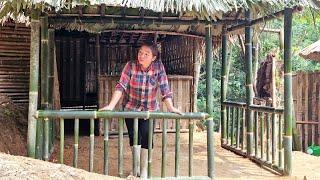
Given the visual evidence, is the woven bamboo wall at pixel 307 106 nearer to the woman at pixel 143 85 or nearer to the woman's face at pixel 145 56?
the woman at pixel 143 85

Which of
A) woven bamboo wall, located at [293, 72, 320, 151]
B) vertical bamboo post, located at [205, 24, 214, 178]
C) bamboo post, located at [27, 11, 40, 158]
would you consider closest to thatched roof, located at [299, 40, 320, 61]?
woven bamboo wall, located at [293, 72, 320, 151]

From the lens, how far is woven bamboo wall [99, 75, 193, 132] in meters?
9.25

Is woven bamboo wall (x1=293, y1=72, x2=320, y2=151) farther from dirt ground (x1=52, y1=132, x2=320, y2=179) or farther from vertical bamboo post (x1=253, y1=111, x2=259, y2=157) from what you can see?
vertical bamboo post (x1=253, y1=111, x2=259, y2=157)

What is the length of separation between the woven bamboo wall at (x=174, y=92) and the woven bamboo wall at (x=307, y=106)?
2818 mm

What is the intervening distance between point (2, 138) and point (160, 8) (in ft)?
12.9

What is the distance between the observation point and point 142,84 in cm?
527

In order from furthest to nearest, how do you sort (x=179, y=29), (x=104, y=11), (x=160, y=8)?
(x=179, y=29), (x=104, y=11), (x=160, y=8)

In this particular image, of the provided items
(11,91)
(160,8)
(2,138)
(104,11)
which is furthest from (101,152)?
(160,8)

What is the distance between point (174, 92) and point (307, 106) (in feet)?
11.0

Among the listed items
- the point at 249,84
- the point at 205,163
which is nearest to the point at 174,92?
the point at 249,84

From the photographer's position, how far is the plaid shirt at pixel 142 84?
527cm

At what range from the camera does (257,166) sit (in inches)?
263

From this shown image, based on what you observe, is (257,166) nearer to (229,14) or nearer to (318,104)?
(229,14)

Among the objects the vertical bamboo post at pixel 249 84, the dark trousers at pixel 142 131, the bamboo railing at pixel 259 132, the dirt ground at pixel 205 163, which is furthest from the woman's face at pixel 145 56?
the vertical bamboo post at pixel 249 84
